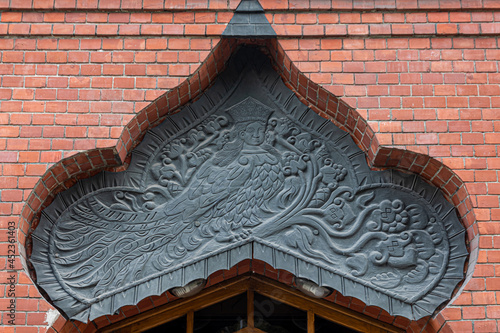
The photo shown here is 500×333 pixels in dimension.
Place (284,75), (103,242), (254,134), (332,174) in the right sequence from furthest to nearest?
(284,75)
(254,134)
(332,174)
(103,242)

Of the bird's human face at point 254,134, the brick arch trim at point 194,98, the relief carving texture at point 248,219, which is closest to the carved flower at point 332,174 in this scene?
the relief carving texture at point 248,219

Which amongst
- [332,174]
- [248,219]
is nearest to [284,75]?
[332,174]

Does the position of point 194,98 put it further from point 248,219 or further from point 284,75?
point 248,219

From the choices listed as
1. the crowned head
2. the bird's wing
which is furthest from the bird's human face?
the bird's wing

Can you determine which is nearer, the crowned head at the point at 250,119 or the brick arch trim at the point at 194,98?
the brick arch trim at the point at 194,98

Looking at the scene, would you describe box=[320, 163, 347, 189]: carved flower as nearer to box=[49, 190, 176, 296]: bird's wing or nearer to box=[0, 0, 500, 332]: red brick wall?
box=[0, 0, 500, 332]: red brick wall

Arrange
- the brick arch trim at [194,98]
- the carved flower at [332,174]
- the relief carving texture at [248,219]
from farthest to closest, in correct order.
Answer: the carved flower at [332,174], the brick arch trim at [194,98], the relief carving texture at [248,219]

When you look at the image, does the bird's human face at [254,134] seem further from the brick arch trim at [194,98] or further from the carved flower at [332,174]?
the carved flower at [332,174]

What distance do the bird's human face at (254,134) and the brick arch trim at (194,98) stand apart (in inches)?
14.0

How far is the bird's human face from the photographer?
4496 mm

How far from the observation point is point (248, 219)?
4.25 m

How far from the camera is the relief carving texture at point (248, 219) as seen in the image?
13.5ft

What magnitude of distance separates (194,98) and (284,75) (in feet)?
2.09

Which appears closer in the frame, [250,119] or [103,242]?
[103,242]
